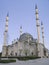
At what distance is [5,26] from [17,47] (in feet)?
27.7

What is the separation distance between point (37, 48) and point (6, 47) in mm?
10603

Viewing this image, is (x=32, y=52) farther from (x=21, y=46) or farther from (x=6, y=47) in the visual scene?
(x=6, y=47)

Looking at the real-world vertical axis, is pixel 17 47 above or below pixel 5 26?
below

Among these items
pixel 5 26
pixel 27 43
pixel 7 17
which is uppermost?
pixel 7 17

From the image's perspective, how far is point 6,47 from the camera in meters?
42.4

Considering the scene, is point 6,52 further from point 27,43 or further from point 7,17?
point 7,17

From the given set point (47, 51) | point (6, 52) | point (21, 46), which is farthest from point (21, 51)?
point (47, 51)

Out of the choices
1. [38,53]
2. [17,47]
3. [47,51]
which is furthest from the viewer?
[47,51]

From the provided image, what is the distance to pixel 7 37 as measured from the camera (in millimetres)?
42875

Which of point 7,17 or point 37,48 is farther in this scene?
point 7,17

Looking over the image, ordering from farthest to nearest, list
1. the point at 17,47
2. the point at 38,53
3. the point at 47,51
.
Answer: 1. the point at 47,51
2. the point at 17,47
3. the point at 38,53

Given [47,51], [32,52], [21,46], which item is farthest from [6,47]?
[47,51]

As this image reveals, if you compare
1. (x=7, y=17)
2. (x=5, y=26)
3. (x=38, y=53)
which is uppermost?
(x=7, y=17)

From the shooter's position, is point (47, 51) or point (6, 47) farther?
point (47, 51)
